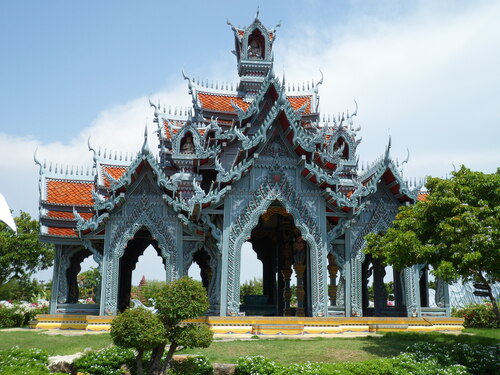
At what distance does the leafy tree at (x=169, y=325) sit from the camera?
8.70 metres

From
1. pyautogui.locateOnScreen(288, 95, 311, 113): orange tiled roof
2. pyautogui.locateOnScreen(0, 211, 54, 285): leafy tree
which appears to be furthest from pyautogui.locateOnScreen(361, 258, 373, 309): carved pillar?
pyautogui.locateOnScreen(0, 211, 54, 285): leafy tree

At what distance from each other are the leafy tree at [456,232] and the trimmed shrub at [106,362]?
6.28 meters

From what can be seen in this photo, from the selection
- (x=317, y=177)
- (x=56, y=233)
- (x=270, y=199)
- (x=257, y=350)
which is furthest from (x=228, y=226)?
(x=56, y=233)

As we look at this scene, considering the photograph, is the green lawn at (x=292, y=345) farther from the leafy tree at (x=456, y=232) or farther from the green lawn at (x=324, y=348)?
the leafy tree at (x=456, y=232)

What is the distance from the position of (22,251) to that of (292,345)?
84.7ft

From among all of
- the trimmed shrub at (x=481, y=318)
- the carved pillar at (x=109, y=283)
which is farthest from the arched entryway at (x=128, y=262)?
the trimmed shrub at (x=481, y=318)

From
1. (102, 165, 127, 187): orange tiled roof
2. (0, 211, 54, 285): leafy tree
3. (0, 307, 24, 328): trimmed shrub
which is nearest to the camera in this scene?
(0, 307, 24, 328): trimmed shrub

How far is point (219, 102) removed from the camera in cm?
2052

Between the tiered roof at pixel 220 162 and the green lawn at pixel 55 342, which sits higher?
the tiered roof at pixel 220 162

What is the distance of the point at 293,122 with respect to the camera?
1545 centimetres

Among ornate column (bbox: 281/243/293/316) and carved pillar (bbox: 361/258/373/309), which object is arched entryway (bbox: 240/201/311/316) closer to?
ornate column (bbox: 281/243/293/316)

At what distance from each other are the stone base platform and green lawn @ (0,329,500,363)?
105cm

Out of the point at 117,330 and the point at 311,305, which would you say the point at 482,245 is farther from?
the point at 117,330

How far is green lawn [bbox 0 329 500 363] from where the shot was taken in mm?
10758
